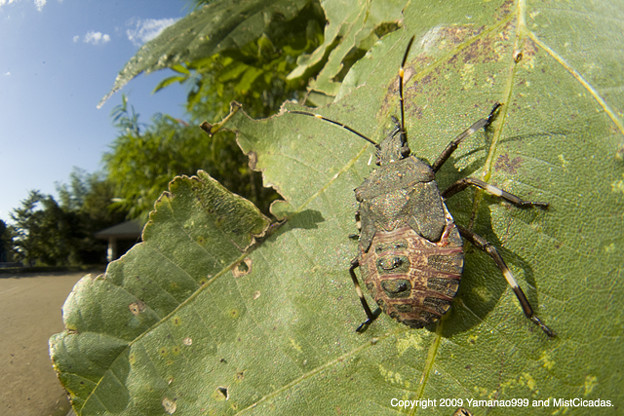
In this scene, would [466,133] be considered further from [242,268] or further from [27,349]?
[27,349]

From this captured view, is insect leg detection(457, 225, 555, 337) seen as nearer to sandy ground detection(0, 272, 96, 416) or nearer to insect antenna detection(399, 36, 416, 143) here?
insect antenna detection(399, 36, 416, 143)

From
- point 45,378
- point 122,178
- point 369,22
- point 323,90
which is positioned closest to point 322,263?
point 323,90

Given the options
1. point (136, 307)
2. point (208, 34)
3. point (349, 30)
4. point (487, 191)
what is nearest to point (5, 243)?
point (136, 307)

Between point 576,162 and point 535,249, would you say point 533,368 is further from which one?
point 576,162

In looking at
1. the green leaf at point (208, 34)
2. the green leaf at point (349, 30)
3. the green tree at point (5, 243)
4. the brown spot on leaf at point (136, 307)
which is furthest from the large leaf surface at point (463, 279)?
the green leaf at point (208, 34)

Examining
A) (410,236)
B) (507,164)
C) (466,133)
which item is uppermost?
(466,133)

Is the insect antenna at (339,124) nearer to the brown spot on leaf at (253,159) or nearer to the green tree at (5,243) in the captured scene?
the brown spot on leaf at (253,159)

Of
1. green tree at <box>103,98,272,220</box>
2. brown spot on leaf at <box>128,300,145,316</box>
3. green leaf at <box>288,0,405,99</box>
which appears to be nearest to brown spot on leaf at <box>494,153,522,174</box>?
green leaf at <box>288,0,405,99</box>
